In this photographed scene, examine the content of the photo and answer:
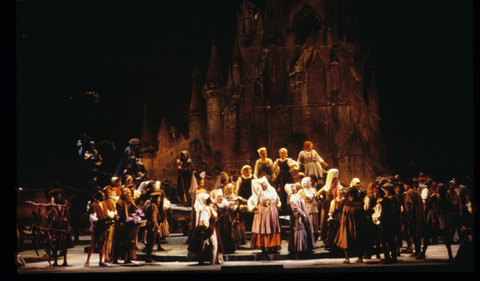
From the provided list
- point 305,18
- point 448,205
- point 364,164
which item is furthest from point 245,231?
point 305,18

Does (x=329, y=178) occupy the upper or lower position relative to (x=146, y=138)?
lower

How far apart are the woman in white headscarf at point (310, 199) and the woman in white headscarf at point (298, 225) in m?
0.43

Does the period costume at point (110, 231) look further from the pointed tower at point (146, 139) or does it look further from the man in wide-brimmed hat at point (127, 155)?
the pointed tower at point (146, 139)

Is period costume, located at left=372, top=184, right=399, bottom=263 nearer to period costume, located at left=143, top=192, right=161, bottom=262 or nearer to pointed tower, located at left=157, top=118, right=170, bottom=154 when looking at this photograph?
period costume, located at left=143, top=192, right=161, bottom=262

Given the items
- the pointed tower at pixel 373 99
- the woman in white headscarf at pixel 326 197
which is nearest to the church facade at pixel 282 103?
the pointed tower at pixel 373 99

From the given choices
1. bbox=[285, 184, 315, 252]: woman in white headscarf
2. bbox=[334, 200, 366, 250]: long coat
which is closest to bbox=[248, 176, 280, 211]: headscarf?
bbox=[285, 184, 315, 252]: woman in white headscarf

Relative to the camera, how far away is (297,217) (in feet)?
33.9

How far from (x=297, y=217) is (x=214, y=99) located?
4.79m

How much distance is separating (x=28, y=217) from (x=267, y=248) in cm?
595

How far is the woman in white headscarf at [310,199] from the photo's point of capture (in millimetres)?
10875

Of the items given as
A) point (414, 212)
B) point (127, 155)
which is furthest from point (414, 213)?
point (127, 155)

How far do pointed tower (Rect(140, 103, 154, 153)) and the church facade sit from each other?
0.27 metres

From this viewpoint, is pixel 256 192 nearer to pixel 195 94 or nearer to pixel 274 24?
pixel 195 94

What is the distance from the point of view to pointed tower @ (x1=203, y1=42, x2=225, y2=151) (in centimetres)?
1346
